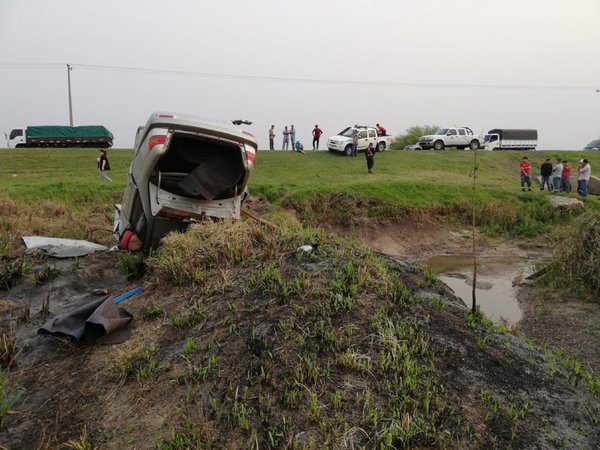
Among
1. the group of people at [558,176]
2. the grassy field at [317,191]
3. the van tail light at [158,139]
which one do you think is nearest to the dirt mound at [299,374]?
the van tail light at [158,139]

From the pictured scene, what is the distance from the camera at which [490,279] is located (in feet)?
45.3

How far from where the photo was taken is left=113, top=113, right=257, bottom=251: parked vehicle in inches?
293

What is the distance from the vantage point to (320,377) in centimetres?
426

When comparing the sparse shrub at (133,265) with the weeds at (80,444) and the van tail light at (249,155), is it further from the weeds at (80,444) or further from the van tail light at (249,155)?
the weeds at (80,444)

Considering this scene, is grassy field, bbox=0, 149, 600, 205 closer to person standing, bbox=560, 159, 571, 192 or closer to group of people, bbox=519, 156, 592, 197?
group of people, bbox=519, 156, 592, 197

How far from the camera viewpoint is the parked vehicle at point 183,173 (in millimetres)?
7441

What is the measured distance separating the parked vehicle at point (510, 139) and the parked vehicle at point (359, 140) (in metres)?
11.7

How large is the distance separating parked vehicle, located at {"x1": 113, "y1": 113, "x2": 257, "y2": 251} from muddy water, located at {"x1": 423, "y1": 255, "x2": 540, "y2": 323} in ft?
19.9

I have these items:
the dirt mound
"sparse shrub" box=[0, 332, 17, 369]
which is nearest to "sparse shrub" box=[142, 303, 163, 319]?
the dirt mound

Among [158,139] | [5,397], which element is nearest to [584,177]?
[158,139]

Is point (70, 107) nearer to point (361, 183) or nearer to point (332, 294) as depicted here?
point (361, 183)

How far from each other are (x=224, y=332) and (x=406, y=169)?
71.0 ft

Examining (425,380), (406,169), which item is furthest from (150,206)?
(406,169)

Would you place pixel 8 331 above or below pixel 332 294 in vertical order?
below
